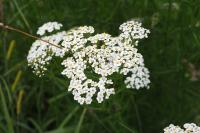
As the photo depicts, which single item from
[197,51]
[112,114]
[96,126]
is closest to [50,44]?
[112,114]

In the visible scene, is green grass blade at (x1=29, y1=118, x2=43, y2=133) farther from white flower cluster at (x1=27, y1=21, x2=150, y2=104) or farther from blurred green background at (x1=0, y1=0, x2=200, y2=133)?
white flower cluster at (x1=27, y1=21, x2=150, y2=104)

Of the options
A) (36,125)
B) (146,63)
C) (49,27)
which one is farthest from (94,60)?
(36,125)

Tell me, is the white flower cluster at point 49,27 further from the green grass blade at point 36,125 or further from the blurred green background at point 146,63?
the green grass blade at point 36,125

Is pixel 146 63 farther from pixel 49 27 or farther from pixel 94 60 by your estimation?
Answer: pixel 94 60

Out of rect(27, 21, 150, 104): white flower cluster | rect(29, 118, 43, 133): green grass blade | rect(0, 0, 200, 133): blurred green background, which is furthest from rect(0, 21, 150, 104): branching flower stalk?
rect(29, 118, 43, 133): green grass blade

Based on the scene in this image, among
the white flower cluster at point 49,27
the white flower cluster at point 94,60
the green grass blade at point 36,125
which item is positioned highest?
the white flower cluster at point 49,27

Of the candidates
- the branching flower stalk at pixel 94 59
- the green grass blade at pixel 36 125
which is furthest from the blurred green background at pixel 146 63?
the branching flower stalk at pixel 94 59
